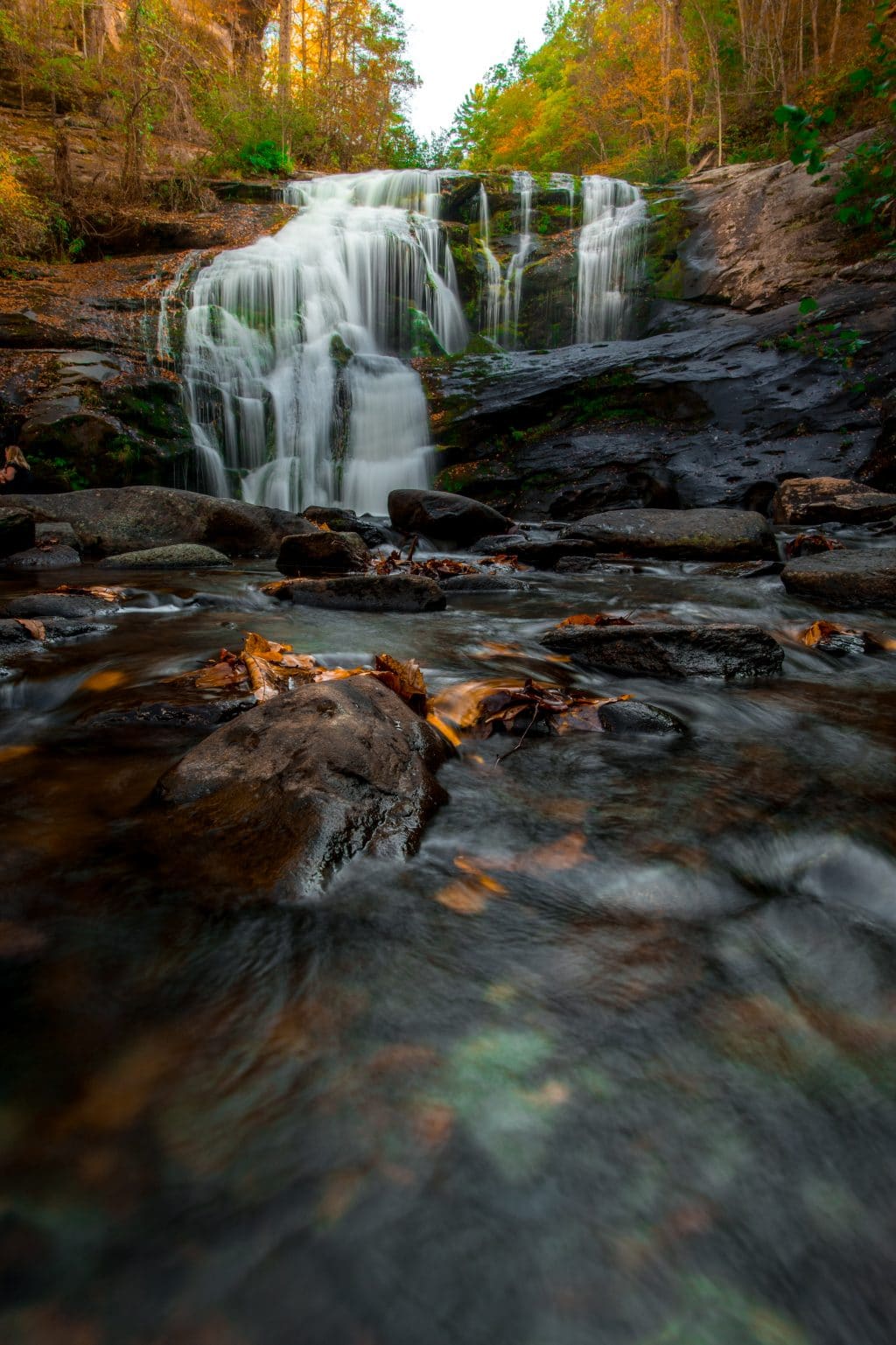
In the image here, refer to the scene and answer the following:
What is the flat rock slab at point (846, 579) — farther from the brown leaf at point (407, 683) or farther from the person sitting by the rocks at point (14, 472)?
the person sitting by the rocks at point (14, 472)

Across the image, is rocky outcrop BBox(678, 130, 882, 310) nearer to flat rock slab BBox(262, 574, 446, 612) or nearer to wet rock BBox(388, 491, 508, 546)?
wet rock BBox(388, 491, 508, 546)

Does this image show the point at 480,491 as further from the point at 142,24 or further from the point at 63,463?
the point at 142,24

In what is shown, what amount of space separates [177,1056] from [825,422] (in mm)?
12089

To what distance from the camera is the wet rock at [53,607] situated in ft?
14.7

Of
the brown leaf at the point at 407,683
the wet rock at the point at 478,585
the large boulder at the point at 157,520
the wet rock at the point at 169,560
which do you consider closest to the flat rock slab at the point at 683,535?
the wet rock at the point at 478,585

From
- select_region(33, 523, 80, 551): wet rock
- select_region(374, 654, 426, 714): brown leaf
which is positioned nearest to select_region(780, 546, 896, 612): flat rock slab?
select_region(374, 654, 426, 714): brown leaf

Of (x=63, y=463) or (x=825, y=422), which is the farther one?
(x=825, y=422)

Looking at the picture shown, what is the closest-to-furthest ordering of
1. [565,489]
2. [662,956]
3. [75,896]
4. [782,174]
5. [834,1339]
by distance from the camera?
[834,1339] → [662,956] → [75,896] → [565,489] → [782,174]

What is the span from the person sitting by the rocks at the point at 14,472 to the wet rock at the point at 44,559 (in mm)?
2186

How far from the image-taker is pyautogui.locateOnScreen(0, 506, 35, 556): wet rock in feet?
22.8

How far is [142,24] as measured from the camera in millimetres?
13680

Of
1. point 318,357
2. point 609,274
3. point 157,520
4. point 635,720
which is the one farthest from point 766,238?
point 635,720

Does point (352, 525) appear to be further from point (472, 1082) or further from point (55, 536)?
point (472, 1082)

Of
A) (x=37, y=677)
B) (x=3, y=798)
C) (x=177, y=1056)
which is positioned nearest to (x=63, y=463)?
(x=37, y=677)
